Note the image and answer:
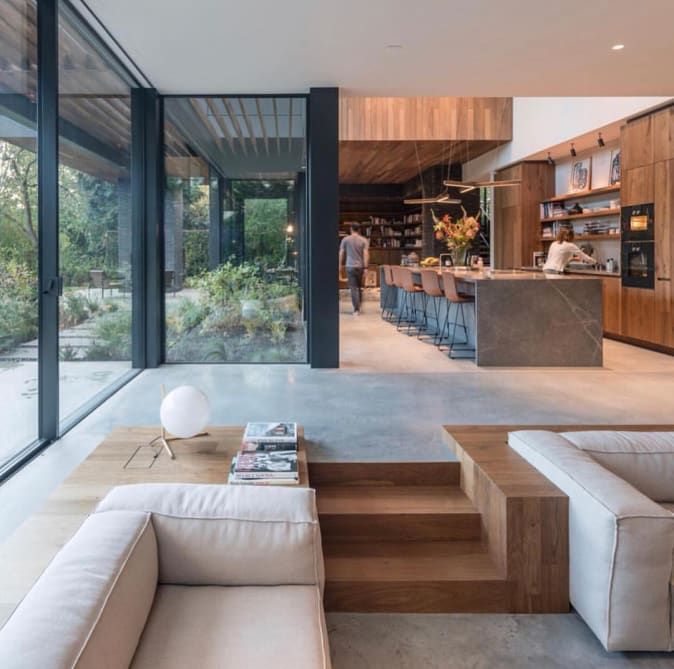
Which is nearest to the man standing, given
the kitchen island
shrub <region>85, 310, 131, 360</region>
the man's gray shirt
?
the man's gray shirt

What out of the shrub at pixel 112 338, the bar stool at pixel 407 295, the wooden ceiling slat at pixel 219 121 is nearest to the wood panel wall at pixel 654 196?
the bar stool at pixel 407 295

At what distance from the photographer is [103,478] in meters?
2.87

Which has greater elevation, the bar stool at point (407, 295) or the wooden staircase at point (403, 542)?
the bar stool at point (407, 295)

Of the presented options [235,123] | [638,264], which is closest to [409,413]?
[235,123]

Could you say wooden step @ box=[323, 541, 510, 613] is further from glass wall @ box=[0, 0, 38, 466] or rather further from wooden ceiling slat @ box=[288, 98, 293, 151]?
wooden ceiling slat @ box=[288, 98, 293, 151]

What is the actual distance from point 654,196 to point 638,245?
24.7 inches

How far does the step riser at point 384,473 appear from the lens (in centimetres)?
338

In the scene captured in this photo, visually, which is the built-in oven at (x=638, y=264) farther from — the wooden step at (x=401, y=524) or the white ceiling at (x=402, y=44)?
the wooden step at (x=401, y=524)

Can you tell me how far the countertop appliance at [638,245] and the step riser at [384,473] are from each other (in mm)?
5316

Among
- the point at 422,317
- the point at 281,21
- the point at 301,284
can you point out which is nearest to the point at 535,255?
the point at 422,317

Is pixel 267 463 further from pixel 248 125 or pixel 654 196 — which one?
pixel 654 196

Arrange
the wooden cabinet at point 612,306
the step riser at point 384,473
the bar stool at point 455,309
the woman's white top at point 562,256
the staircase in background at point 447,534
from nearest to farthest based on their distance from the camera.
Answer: the staircase in background at point 447,534 < the step riser at point 384,473 < the bar stool at point 455,309 < the woman's white top at point 562,256 < the wooden cabinet at point 612,306

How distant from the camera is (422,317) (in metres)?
10.1

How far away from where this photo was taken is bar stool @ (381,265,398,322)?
447 inches
